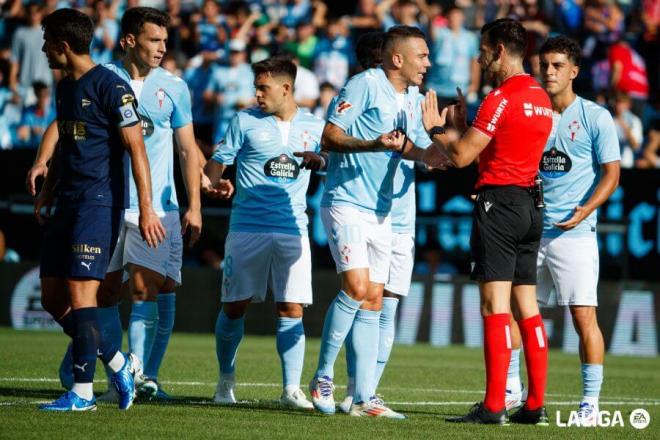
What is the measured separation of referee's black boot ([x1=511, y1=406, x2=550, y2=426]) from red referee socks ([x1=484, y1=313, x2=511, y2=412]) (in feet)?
1.08

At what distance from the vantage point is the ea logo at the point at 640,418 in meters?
8.67

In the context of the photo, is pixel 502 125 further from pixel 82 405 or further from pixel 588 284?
pixel 82 405

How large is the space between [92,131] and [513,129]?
2.85m

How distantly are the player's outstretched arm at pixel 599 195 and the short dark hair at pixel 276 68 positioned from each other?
2.46 meters

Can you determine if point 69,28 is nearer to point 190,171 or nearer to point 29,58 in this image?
point 190,171

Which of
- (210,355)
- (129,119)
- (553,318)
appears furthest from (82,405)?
(553,318)

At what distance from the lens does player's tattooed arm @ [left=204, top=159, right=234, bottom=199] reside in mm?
9844

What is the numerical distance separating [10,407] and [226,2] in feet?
53.2

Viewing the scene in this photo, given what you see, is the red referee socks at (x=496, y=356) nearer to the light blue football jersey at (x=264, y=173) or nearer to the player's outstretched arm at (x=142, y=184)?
the light blue football jersey at (x=264, y=173)

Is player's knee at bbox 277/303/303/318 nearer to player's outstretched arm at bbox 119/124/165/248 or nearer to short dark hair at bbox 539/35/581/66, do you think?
player's outstretched arm at bbox 119/124/165/248

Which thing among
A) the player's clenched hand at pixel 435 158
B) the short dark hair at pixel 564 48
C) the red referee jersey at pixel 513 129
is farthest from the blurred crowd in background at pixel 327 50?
the red referee jersey at pixel 513 129

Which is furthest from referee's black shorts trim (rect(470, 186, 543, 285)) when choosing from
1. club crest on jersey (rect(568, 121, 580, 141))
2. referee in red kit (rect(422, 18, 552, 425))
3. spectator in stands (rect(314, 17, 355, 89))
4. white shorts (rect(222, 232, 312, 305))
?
spectator in stands (rect(314, 17, 355, 89))

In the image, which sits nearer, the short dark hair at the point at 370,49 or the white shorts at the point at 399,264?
the white shorts at the point at 399,264

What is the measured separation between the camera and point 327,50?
69.3ft
